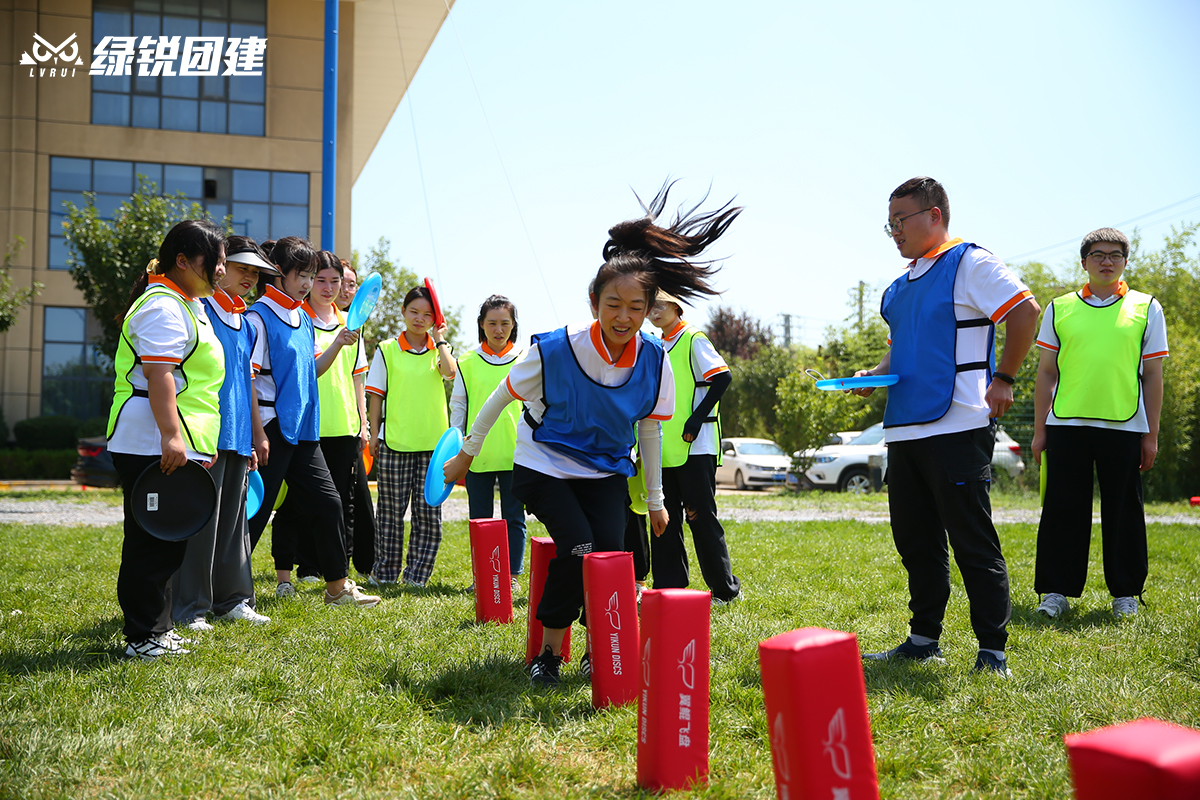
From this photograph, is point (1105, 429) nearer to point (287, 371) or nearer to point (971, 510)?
point (971, 510)

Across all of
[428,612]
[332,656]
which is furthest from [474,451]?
[428,612]

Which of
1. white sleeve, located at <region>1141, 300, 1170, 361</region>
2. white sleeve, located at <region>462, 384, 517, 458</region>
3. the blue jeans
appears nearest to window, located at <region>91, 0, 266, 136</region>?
the blue jeans

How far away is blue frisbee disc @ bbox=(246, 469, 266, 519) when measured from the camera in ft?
18.7

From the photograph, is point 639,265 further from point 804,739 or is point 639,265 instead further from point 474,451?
point 804,739

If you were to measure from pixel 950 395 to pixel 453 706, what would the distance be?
8.55 feet

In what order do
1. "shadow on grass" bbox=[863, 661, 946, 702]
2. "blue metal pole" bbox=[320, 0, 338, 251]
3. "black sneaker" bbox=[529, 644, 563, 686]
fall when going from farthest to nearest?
"blue metal pole" bbox=[320, 0, 338, 251], "black sneaker" bbox=[529, 644, 563, 686], "shadow on grass" bbox=[863, 661, 946, 702]

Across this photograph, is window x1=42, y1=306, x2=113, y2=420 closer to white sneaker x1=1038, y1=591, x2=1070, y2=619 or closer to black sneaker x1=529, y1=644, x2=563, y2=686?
black sneaker x1=529, y1=644, x2=563, y2=686

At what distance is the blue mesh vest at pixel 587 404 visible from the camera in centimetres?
Answer: 404

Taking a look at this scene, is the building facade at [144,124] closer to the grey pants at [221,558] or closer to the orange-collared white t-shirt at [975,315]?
the grey pants at [221,558]

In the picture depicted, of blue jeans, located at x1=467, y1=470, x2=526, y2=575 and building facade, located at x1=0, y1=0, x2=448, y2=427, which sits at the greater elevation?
building facade, located at x1=0, y1=0, x2=448, y2=427

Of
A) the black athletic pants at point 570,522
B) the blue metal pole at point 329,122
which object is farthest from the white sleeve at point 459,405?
the blue metal pole at point 329,122

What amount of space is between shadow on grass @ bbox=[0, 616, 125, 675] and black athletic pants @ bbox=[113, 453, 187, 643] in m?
0.18

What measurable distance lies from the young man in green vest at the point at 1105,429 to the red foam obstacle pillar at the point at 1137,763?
4262mm

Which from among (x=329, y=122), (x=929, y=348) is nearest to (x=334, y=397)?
(x=929, y=348)
